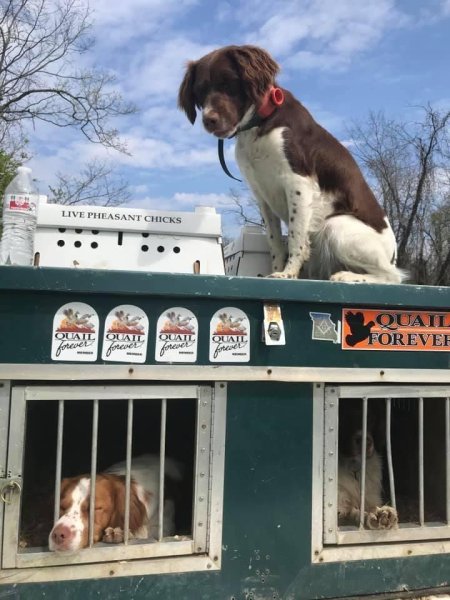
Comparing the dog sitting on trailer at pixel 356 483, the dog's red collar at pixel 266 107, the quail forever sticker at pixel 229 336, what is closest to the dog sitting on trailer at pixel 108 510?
the quail forever sticker at pixel 229 336

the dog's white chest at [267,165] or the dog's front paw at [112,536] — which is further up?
the dog's white chest at [267,165]

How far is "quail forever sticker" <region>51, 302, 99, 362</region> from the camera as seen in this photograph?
6.49 ft

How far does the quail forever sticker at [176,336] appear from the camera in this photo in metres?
2.06

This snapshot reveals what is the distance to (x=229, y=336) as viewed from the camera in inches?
83.7

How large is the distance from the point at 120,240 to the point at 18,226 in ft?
1.81

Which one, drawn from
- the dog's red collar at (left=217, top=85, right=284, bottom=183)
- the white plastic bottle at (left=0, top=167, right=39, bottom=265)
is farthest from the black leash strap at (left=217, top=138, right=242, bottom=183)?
the white plastic bottle at (left=0, top=167, right=39, bottom=265)

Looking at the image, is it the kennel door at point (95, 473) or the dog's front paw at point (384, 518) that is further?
the dog's front paw at point (384, 518)

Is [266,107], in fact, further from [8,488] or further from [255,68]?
[8,488]

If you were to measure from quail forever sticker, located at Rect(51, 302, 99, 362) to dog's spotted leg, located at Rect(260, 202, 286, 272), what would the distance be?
1635mm

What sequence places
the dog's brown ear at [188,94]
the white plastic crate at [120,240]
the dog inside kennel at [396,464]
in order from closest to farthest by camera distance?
1. the dog inside kennel at [396,464]
2. the white plastic crate at [120,240]
3. the dog's brown ear at [188,94]

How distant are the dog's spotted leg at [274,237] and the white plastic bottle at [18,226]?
4.84 feet

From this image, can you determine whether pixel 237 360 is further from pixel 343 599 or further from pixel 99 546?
pixel 343 599

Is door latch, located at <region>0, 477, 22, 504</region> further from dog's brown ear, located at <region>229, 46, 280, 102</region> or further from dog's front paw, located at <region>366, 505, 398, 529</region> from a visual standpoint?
dog's brown ear, located at <region>229, 46, 280, 102</region>

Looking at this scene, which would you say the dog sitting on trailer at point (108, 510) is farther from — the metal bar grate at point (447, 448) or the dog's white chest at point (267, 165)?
the dog's white chest at point (267, 165)
